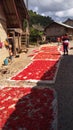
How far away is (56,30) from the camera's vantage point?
5738cm

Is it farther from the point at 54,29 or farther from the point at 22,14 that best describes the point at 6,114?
the point at 54,29

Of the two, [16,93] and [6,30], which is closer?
[16,93]

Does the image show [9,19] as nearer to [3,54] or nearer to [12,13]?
[12,13]

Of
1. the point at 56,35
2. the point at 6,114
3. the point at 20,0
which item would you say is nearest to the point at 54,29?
the point at 56,35

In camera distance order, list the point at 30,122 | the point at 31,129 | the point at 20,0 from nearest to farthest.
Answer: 1. the point at 31,129
2. the point at 30,122
3. the point at 20,0

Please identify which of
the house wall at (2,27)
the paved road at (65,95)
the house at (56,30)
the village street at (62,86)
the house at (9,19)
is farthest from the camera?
the house at (56,30)

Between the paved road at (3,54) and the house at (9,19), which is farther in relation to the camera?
the house at (9,19)

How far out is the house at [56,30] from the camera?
186 ft

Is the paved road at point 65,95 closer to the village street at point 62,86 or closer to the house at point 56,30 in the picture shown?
the village street at point 62,86

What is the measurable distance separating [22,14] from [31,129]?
22.9 meters

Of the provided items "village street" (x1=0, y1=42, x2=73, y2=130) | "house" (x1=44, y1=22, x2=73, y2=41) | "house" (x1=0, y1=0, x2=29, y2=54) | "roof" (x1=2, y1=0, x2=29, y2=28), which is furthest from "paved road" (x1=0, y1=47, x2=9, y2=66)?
"house" (x1=44, y1=22, x2=73, y2=41)

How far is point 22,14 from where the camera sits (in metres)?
29.2

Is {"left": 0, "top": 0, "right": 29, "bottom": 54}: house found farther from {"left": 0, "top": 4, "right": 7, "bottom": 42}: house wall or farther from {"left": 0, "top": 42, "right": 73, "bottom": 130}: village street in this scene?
{"left": 0, "top": 42, "right": 73, "bottom": 130}: village street

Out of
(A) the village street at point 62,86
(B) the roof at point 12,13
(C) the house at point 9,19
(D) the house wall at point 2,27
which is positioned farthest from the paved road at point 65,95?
(B) the roof at point 12,13
